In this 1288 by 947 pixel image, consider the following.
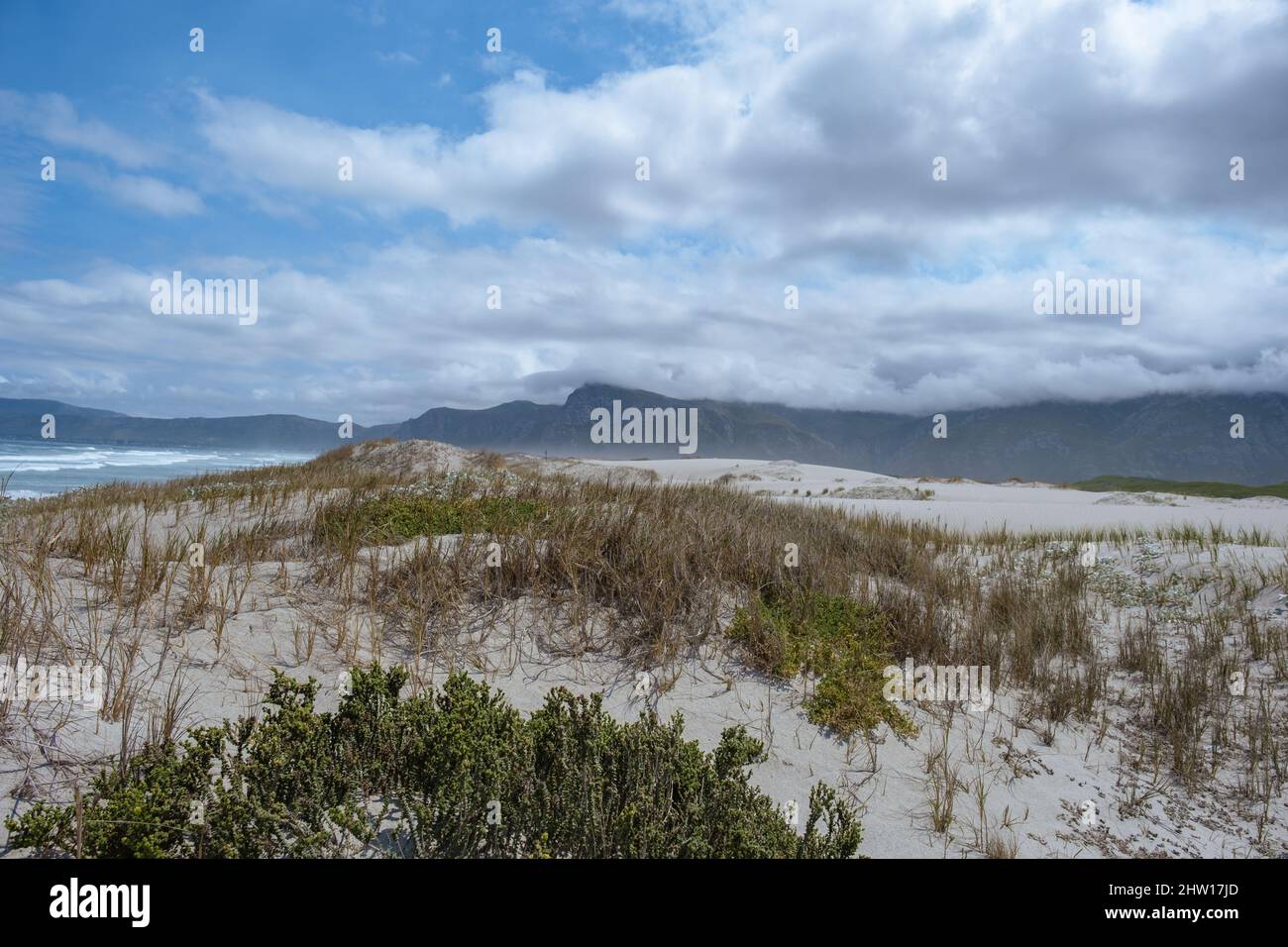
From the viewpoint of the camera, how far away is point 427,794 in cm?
330

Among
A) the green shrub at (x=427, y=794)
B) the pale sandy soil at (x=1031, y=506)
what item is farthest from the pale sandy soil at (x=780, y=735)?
the pale sandy soil at (x=1031, y=506)

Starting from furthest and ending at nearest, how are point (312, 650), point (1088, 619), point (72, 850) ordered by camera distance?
1. point (1088, 619)
2. point (312, 650)
3. point (72, 850)

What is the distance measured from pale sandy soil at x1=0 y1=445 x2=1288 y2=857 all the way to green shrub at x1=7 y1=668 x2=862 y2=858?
0.64 meters

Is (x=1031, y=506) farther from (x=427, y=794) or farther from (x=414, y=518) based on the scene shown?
(x=427, y=794)

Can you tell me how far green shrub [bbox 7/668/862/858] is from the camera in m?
2.70

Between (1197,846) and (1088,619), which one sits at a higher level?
(1088,619)

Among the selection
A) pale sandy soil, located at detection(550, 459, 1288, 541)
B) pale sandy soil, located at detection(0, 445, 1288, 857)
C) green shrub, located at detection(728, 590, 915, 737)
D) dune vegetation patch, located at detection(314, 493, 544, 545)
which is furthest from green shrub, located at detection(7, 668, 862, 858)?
pale sandy soil, located at detection(550, 459, 1288, 541)
